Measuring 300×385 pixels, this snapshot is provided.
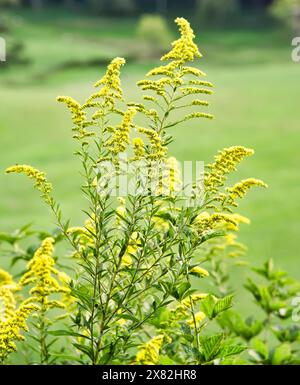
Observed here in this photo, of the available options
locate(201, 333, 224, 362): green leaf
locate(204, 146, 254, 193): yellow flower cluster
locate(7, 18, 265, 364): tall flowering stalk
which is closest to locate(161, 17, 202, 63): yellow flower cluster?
locate(7, 18, 265, 364): tall flowering stalk

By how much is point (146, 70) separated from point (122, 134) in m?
22.7

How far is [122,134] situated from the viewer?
2090 millimetres

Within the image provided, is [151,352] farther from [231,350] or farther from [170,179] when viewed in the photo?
[170,179]

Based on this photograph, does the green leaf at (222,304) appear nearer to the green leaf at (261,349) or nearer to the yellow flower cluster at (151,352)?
the yellow flower cluster at (151,352)

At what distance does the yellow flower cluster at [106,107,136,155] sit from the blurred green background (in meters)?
5.08

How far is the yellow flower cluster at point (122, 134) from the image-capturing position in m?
2.07

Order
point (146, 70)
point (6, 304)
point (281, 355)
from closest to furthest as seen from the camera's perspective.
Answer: point (6, 304) < point (281, 355) < point (146, 70)

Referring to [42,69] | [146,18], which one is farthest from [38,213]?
[146,18]

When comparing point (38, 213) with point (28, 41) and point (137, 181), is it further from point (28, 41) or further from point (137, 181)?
point (28, 41)

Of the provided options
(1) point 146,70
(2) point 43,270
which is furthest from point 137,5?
(2) point 43,270

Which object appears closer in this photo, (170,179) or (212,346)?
(212,346)

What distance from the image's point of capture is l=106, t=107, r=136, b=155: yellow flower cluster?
2.07m

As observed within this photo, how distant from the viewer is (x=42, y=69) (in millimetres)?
23734

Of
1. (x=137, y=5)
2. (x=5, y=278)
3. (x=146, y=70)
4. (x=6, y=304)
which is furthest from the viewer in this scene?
(x=137, y=5)
